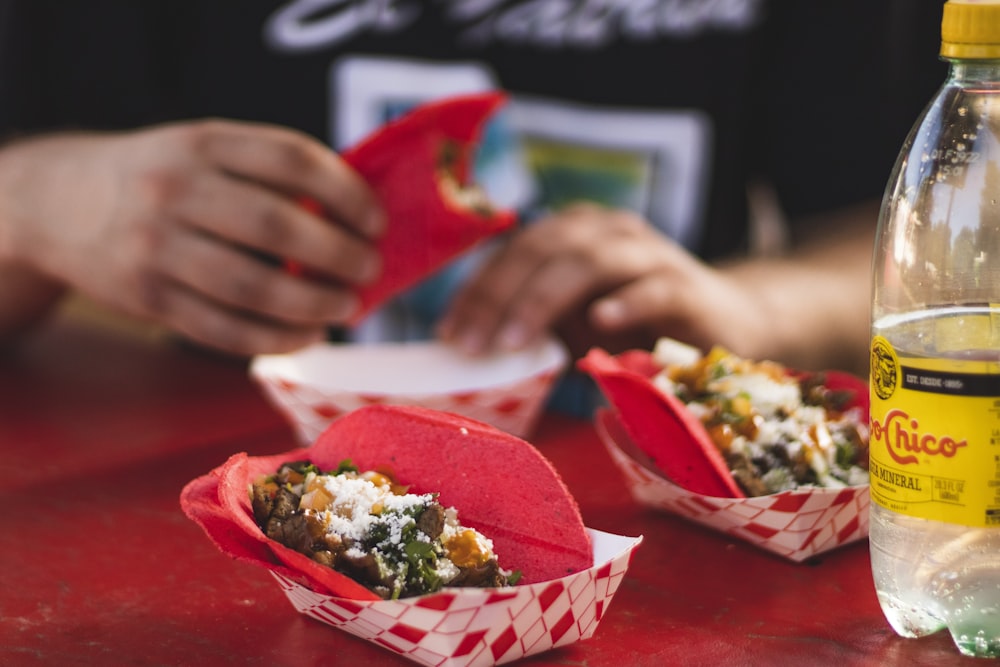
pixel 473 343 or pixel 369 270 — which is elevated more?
pixel 369 270

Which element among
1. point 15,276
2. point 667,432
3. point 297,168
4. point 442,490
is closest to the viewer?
point 442,490

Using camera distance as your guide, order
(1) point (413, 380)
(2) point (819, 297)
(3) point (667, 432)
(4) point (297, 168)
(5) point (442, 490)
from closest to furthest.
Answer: (5) point (442, 490) → (3) point (667, 432) → (4) point (297, 168) → (1) point (413, 380) → (2) point (819, 297)

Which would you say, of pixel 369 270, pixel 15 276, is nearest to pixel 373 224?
pixel 369 270

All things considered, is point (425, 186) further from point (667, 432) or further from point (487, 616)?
point (487, 616)

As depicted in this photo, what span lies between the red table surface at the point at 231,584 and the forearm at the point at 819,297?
0.53 meters

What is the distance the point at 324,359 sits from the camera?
1.41 meters

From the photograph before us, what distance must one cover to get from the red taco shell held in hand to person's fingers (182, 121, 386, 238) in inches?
1.0

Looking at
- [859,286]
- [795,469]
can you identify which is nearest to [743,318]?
[859,286]

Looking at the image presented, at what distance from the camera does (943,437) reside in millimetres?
699

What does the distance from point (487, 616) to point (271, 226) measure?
0.73m

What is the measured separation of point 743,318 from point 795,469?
2.40 feet

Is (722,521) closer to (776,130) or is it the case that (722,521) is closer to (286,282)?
(286,282)

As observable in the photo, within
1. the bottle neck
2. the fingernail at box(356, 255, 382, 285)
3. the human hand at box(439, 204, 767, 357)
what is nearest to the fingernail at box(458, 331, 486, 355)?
the human hand at box(439, 204, 767, 357)

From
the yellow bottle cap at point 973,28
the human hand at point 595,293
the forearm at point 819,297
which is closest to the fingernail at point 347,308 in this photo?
the human hand at point 595,293
